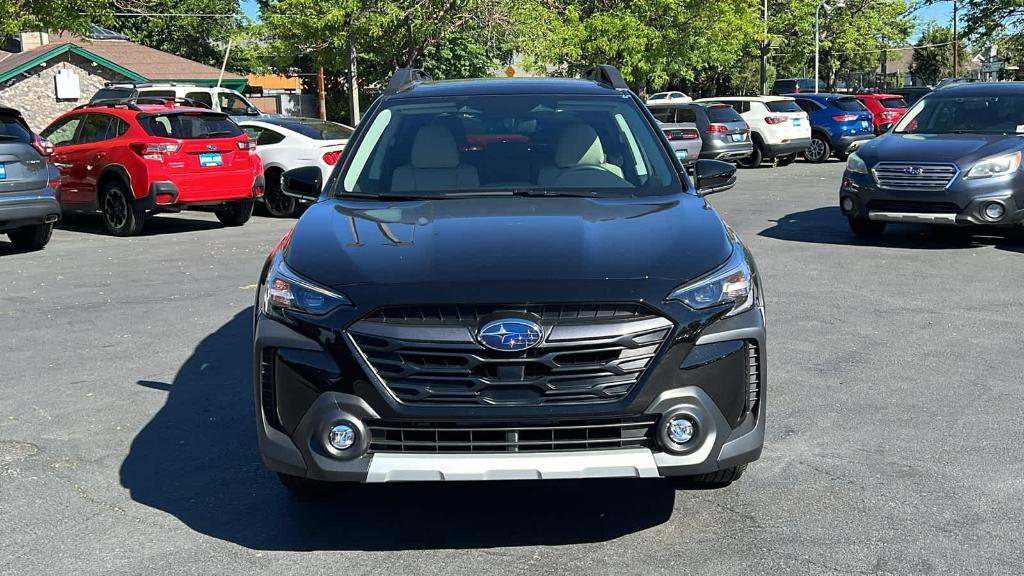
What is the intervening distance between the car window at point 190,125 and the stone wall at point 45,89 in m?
26.8

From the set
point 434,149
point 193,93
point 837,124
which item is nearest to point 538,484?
point 434,149

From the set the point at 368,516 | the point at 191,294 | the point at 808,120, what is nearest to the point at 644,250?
the point at 368,516

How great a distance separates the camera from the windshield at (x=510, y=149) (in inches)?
205

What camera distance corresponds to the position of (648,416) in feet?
12.7

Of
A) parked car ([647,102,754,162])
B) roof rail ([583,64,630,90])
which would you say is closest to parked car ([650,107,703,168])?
parked car ([647,102,754,162])

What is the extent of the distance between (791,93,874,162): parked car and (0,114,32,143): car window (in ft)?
62.5

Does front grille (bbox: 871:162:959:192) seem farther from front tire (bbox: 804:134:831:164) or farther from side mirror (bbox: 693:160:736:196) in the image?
front tire (bbox: 804:134:831:164)

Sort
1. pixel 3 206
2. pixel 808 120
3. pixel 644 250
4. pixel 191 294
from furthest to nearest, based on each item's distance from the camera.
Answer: pixel 808 120, pixel 3 206, pixel 191 294, pixel 644 250

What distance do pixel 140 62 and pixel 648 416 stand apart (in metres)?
47.7

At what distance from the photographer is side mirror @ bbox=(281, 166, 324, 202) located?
573cm

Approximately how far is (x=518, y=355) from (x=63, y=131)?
1449cm

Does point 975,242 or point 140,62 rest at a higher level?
point 140,62

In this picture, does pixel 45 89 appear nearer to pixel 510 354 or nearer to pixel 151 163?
pixel 151 163

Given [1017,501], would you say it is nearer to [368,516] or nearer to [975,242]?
[368,516]
